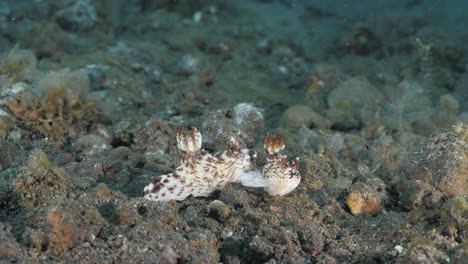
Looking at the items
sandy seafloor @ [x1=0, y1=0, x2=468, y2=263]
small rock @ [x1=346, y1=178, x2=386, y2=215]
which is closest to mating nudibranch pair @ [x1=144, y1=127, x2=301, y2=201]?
sandy seafloor @ [x1=0, y1=0, x2=468, y2=263]

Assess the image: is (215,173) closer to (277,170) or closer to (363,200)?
(277,170)

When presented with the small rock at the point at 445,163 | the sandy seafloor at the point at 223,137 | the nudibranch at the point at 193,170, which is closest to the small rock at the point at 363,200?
the sandy seafloor at the point at 223,137

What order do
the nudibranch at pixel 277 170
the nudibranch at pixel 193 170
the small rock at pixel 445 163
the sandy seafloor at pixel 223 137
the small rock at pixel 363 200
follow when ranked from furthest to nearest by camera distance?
the small rock at pixel 445 163, the small rock at pixel 363 200, the nudibranch at pixel 277 170, the nudibranch at pixel 193 170, the sandy seafloor at pixel 223 137

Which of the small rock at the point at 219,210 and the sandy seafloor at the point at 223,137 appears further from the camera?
the small rock at the point at 219,210

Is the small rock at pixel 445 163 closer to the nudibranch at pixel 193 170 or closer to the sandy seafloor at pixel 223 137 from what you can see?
the sandy seafloor at pixel 223 137

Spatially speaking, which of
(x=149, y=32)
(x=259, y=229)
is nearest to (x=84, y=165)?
(x=259, y=229)

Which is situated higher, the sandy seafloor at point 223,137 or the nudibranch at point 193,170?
the nudibranch at point 193,170

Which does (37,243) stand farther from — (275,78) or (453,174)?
(275,78)

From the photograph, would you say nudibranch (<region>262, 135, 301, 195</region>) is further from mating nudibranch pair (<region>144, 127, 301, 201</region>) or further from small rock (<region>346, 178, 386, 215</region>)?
small rock (<region>346, 178, 386, 215</region>)
